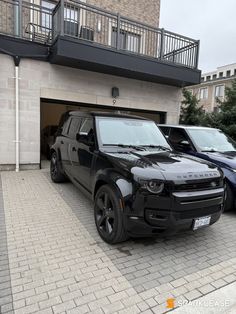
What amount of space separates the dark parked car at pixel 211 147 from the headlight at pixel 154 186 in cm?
239

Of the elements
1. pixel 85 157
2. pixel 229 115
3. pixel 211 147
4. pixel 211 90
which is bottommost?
pixel 85 157

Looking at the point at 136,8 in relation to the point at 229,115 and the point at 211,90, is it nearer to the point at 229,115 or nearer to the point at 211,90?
the point at 229,115

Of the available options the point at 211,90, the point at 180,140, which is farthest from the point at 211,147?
the point at 211,90

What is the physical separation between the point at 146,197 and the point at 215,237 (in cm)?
169

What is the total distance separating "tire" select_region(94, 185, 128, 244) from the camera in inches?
113

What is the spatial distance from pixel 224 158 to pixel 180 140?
138cm

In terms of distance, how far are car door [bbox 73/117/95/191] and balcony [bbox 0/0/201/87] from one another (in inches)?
121

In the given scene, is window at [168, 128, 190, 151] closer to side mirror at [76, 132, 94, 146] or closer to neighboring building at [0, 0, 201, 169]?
neighboring building at [0, 0, 201, 169]

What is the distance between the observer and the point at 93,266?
2689 millimetres

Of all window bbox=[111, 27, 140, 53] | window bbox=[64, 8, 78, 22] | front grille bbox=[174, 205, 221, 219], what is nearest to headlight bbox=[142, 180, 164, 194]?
front grille bbox=[174, 205, 221, 219]

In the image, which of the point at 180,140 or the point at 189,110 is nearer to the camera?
the point at 180,140

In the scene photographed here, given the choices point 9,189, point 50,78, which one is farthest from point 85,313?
point 50,78

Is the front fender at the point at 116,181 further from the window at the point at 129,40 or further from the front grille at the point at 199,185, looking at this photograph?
the window at the point at 129,40

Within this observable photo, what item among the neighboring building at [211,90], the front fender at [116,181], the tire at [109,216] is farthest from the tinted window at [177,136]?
the neighboring building at [211,90]
